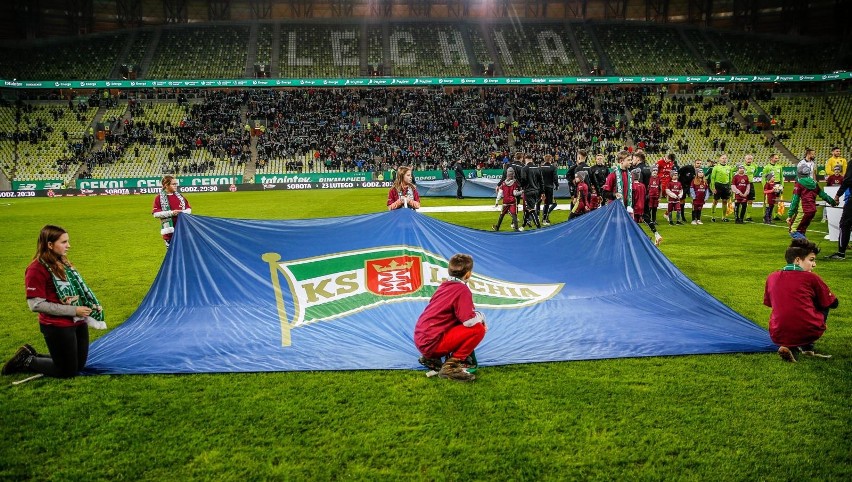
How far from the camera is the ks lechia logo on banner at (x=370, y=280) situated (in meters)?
6.73

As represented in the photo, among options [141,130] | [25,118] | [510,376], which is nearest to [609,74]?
[141,130]

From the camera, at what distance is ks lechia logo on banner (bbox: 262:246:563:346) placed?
22.1 ft

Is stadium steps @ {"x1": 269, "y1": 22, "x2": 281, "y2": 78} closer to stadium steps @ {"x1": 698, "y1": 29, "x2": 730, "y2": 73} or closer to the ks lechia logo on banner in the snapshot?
stadium steps @ {"x1": 698, "y1": 29, "x2": 730, "y2": 73}

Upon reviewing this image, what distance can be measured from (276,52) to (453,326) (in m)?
54.1

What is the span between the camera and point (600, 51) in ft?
180

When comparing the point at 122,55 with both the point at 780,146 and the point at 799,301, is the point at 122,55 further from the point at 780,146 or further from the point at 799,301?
the point at 799,301

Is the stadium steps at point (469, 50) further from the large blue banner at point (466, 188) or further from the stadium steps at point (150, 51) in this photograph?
the stadium steps at point (150, 51)

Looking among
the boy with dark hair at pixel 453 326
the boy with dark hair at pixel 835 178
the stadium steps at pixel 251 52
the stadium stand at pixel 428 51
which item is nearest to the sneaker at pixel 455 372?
the boy with dark hair at pixel 453 326

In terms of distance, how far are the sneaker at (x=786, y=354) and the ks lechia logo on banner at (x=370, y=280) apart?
261 cm

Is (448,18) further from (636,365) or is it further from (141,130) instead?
(636,365)

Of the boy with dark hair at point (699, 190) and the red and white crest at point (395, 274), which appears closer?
the red and white crest at point (395, 274)

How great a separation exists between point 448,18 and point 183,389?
197 feet

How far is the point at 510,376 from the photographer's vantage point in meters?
5.38

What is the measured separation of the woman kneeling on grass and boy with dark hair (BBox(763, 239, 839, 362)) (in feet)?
21.3
